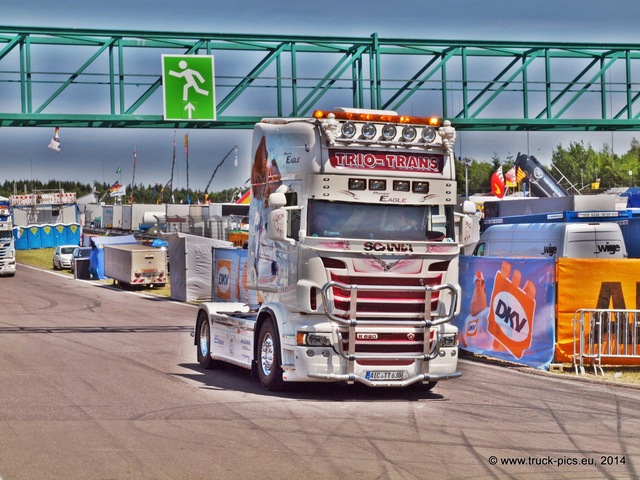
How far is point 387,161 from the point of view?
14359mm

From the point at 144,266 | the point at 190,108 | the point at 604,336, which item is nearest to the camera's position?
the point at 604,336

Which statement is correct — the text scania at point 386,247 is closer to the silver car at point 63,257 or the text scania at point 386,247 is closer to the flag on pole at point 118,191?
the silver car at point 63,257

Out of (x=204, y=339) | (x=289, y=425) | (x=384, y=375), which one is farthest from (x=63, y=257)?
(x=289, y=425)

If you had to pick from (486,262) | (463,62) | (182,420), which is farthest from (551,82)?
(182,420)

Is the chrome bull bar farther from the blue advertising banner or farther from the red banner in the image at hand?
the blue advertising banner

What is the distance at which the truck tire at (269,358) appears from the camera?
1427cm

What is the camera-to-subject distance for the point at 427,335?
45.6 feet

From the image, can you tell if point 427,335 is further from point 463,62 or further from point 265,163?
point 463,62

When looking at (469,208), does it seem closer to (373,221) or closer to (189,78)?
(373,221)

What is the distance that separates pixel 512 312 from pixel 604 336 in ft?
5.78

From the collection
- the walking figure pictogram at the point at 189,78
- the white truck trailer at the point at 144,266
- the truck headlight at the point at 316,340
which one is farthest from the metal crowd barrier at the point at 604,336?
the white truck trailer at the point at 144,266

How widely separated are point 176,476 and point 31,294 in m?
34.6

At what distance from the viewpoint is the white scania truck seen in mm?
13602

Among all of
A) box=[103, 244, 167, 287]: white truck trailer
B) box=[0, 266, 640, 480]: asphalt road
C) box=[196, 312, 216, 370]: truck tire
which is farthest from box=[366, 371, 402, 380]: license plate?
box=[103, 244, 167, 287]: white truck trailer
